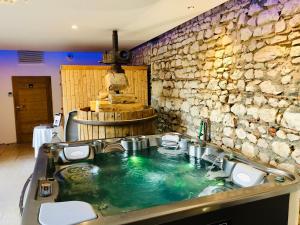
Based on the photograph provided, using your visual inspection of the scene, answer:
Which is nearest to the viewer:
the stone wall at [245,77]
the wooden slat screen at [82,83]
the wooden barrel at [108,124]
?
the stone wall at [245,77]

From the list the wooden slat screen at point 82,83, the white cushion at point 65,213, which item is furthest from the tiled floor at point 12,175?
the white cushion at point 65,213

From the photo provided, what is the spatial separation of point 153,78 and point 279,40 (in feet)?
11.0

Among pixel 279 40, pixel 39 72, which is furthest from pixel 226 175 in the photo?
pixel 39 72

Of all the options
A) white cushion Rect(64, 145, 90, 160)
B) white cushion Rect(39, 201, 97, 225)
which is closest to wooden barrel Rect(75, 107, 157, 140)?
white cushion Rect(64, 145, 90, 160)

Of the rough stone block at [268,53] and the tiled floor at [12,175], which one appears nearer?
the rough stone block at [268,53]

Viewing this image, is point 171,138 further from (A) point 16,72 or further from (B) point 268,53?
(A) point 16,72

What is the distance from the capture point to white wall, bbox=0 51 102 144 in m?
6.85

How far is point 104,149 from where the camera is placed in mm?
2990

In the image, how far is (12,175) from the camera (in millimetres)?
4340

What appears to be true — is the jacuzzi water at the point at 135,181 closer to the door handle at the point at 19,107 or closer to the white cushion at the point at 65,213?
the white cushion at the point at 65,213

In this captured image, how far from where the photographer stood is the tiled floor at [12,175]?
3.03 metres

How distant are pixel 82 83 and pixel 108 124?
2259 millimetres

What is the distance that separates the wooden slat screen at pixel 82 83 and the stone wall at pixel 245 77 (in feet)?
4.93

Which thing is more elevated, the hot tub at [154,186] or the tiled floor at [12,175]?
the hot tub at [154,186]
